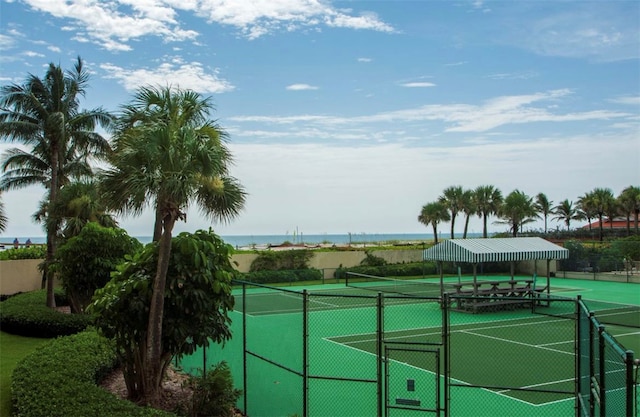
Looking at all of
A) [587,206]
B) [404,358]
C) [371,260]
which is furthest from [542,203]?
[404,358]

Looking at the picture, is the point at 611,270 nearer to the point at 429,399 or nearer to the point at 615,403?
the point at 429,399

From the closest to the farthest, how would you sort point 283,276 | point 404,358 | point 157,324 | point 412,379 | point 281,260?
→ point 157,324 < point 412,379 < point 404,358 < point 283,276 < point 281,260

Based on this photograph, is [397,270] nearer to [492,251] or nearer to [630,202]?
[492,251]

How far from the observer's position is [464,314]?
Result: 25891 mm

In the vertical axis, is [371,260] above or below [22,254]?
below

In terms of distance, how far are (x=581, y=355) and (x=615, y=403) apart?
195 cm

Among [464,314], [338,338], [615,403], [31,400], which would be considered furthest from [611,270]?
[31,400]

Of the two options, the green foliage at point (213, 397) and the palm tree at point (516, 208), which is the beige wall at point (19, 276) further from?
the palm tree at point (516, 208)

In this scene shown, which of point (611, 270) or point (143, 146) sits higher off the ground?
point (143, 146)

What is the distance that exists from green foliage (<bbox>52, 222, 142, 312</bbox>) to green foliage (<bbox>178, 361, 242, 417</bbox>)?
947cm

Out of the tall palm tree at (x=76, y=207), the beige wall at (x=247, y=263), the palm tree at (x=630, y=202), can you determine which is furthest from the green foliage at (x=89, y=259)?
the palm tree at (x=630, y=202)

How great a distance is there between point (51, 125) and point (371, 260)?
90.1 feet

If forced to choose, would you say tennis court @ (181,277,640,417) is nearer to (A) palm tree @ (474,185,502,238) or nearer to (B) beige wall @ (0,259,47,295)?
(B) beige wall @ (0,259,47,295)

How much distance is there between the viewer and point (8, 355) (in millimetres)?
15977
